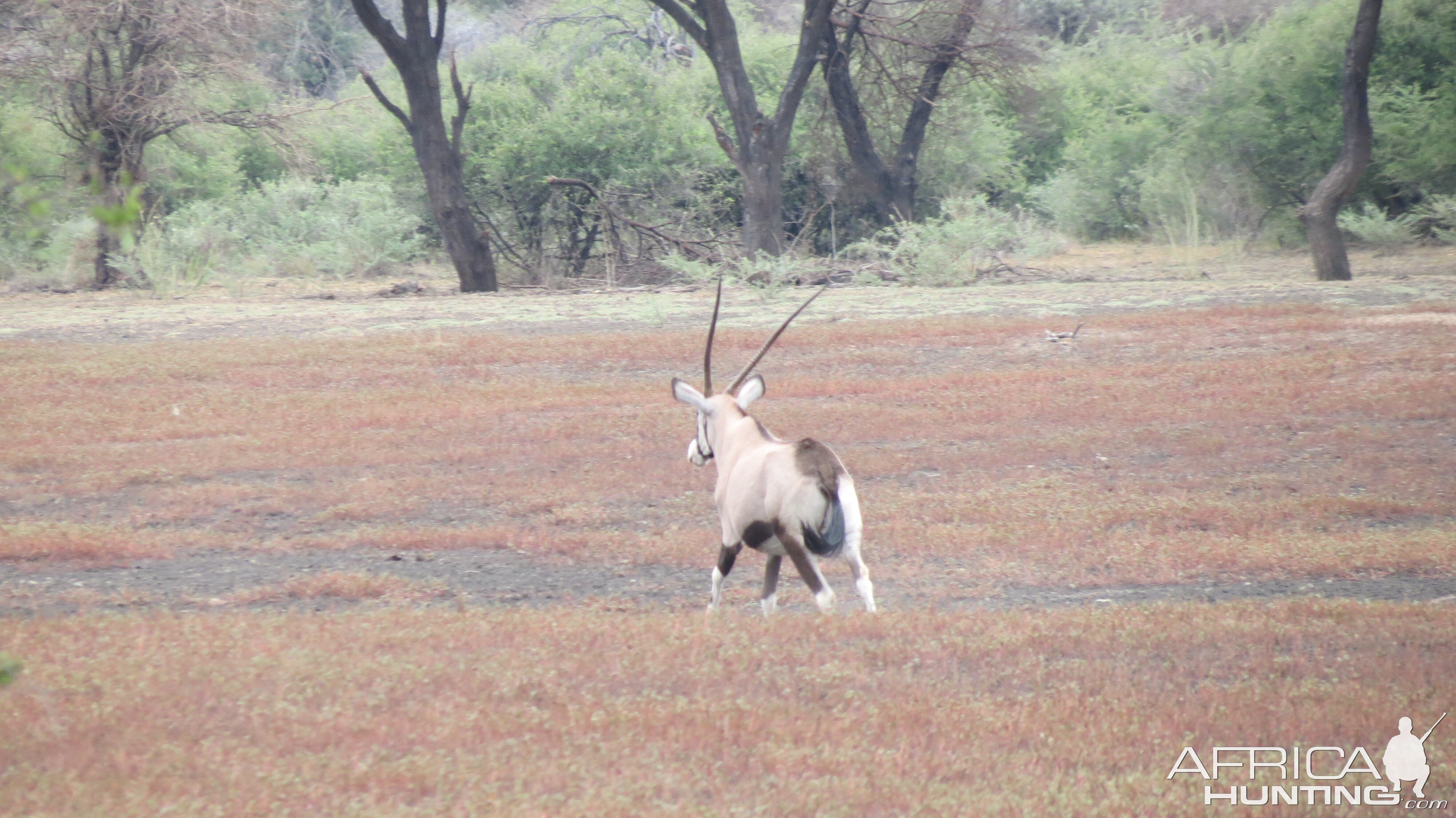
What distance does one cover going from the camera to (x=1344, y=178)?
22.4 m

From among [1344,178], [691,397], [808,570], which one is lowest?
[808,570]

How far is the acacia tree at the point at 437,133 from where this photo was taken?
84.1 feet

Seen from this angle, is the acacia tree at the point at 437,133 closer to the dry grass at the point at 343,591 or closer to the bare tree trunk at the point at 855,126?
the bare tree trunk at the point at 855,126

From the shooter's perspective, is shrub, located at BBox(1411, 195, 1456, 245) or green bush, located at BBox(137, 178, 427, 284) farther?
green bush, located at BBox(137, 178, 427, 284)

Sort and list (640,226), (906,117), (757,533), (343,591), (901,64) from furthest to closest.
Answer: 1. (906,117)
2. (901,64)
3. (640,226)
4. (343,591)
5. (757,533)

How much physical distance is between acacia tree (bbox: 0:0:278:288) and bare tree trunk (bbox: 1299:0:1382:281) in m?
19.7

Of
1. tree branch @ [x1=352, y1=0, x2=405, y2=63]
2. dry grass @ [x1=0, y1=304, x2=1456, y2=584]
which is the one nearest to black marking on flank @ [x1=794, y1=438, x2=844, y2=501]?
dry grass @ [x1=0, y1=304, x2=1456, y2=584]

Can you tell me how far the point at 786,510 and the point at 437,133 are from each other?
21.4 meters

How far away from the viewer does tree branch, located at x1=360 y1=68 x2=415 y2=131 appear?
81.0 ft

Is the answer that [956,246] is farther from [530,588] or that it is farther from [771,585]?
[771,585]

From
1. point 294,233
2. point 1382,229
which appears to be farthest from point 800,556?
point 294,233

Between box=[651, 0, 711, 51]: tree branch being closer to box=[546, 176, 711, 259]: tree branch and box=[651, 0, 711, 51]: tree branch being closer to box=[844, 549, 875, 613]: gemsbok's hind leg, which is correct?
box=[546, 176, 711, 259]: tree branch

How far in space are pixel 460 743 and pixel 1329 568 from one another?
215 inches

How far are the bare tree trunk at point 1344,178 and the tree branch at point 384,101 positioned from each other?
15.8 m
